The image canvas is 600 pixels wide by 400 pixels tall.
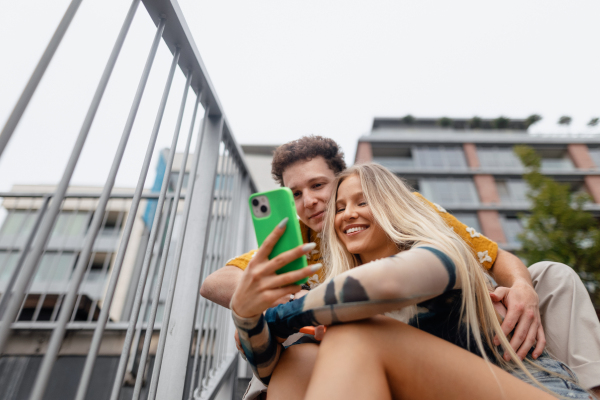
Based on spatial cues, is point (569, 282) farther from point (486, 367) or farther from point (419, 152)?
point (419, 152)

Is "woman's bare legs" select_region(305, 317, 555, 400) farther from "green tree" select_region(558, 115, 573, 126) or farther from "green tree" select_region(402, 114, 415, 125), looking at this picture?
"green tree" select_region(558, 115, 573, 126)

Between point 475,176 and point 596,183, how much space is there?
216 inches

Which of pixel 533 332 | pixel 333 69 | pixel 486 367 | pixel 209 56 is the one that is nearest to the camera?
pixel 486 367

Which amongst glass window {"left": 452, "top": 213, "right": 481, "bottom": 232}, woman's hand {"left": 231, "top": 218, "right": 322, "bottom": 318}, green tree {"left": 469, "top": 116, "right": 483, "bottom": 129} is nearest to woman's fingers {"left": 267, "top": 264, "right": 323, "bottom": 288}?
woman's hand {"left": 231, "top": 218, "right": 322, "bottom": 318}

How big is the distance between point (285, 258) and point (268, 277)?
54mm

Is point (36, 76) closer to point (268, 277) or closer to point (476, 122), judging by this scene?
point (268, 277)

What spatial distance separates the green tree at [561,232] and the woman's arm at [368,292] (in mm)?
8416

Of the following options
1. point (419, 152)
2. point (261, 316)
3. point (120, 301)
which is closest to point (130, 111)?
point (261, 316)

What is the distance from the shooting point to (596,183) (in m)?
14.1

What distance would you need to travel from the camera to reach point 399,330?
0.59m

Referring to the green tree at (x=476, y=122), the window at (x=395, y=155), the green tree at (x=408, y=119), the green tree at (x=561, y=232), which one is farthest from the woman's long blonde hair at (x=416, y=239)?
the green tree at (x=476, y=122)

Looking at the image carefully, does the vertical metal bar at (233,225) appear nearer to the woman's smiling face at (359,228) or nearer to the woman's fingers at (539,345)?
the woman's smiling face at (359,228)

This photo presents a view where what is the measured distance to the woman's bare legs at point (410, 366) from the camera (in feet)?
1.71

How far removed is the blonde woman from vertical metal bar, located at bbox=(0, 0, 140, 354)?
320mm
